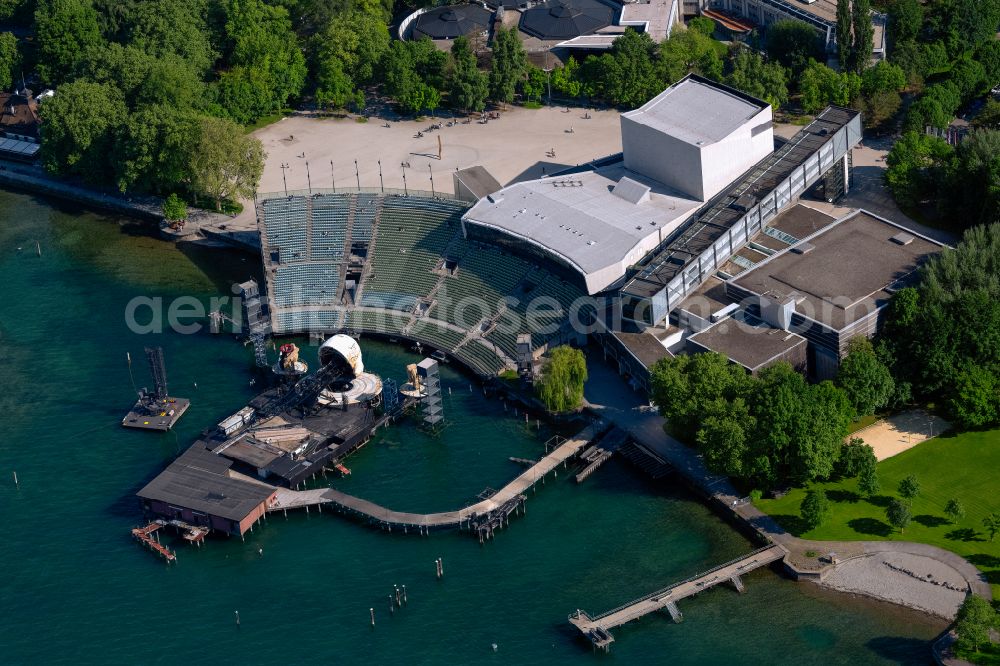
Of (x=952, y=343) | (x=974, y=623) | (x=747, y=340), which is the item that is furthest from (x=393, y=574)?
(x=952, y=343)

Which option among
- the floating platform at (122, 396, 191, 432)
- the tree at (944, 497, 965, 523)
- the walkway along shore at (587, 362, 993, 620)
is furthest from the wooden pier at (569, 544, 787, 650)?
the floating platform at (122, 396, 191, 432)

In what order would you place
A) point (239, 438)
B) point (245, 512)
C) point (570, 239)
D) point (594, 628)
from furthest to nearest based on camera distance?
point (570, 239) < point (239, 438) < point (245, 512) < point (594, 628)

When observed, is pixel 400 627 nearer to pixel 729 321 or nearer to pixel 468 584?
pixel 468 584

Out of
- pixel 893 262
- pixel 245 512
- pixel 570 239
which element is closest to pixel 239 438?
pixel 245 512

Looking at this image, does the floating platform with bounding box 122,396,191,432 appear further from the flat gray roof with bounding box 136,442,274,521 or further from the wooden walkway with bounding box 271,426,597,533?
the wooden walkway with bounding box 271,426,597,533

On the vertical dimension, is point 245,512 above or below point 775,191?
below

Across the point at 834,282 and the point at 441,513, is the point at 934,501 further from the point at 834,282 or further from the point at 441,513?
the point at 441,513
